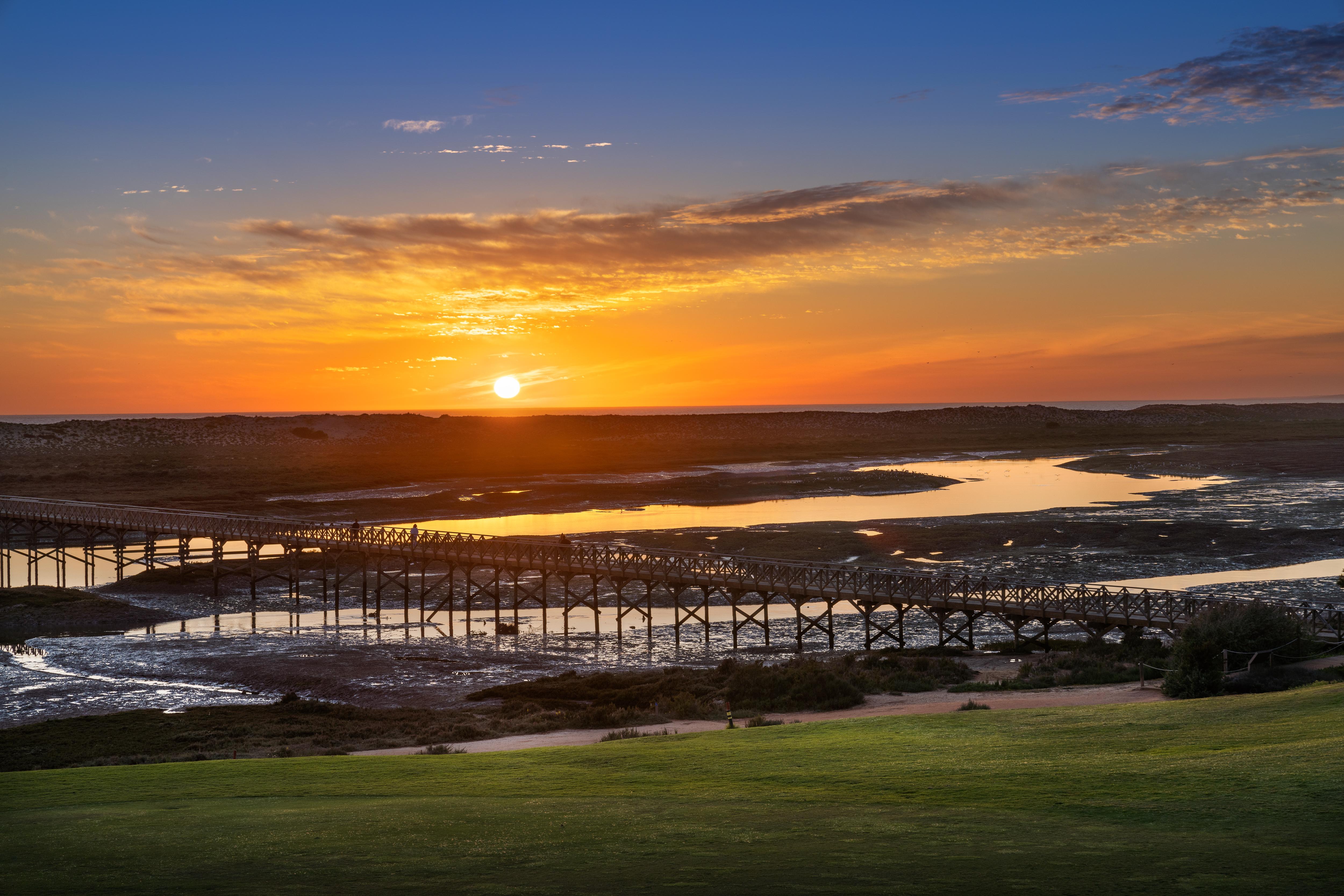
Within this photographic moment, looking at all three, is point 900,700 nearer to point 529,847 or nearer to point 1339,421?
point 529,847

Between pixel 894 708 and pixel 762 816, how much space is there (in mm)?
12230

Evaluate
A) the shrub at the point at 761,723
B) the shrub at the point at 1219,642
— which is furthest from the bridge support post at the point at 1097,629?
the shrub at the point at 761,723

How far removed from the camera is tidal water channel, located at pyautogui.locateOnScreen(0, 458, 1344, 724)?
2964cm

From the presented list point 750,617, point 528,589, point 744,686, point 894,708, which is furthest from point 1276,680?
point 528,589

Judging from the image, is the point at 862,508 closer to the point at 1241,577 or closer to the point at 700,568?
the point at 1241,577

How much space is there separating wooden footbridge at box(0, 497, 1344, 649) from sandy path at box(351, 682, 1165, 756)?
7255mm

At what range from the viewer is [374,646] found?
36406 mm

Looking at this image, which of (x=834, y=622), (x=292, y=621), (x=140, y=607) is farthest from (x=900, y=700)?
(x=140, y=607)

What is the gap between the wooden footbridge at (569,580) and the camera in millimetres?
32750

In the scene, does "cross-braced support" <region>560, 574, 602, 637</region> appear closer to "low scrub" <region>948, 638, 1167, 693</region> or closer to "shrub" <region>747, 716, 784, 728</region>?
"low scrub" <region>948, 638, 1167, 693</region>

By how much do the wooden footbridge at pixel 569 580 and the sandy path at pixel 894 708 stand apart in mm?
7255

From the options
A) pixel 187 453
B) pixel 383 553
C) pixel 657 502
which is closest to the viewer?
pixel 383 553

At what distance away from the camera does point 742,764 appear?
14.5 metres

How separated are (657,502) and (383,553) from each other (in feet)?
104
